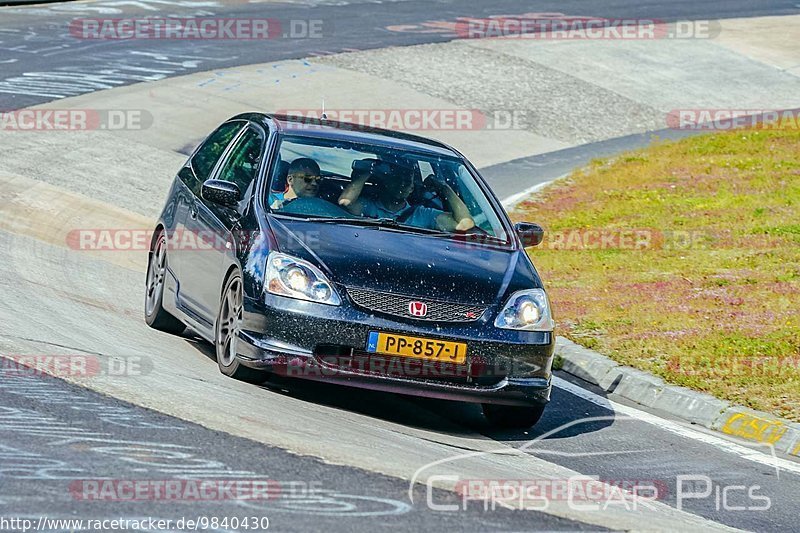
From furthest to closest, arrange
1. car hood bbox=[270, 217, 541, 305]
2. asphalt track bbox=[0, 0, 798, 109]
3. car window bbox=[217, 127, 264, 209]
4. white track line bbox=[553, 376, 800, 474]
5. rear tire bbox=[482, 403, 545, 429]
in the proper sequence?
1. asphalt track bbox=[0, 0, 798, 109]
2. car window bbox=[217, 127, 264, 209]
3. rear tire bbox=[482, 403, 545, 429]
4. white track line bbox=[553, 376, 800, 474]
5. car hood bbox=[270, 217, 541, 305]

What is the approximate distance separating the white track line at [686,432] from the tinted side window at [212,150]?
3014 millimetres

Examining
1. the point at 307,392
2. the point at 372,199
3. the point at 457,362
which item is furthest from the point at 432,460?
the point at 372,199

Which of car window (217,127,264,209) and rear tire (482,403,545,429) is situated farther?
car window (217,127,264,209)

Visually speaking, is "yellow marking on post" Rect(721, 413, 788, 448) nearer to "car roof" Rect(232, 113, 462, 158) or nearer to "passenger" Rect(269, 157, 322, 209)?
"car roof" Rect(232, 113, 462, 158)

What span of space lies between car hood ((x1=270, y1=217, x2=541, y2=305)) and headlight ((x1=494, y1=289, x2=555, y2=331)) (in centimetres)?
7

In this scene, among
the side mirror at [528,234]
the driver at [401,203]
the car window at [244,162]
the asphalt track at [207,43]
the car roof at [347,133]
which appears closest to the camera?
the driver at [401,203]

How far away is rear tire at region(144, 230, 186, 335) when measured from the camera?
1047 centimetres

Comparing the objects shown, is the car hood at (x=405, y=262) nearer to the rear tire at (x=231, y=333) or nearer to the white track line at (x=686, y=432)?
the rear tire at (x=231, y=333)

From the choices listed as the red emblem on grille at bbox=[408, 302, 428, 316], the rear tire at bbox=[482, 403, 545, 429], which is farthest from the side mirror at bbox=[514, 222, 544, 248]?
the red emblem on grille at bbox=[408, 302, 428, 316]

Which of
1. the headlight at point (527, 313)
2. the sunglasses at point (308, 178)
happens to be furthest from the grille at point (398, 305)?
the sunglasses at point (308, 178)

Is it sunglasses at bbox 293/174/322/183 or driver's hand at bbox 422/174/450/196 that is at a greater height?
sunglasses at bbox 293/174/322/183

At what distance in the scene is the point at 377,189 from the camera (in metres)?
9.43

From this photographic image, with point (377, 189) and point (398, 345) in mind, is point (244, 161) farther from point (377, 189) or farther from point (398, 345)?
point (398, 345)

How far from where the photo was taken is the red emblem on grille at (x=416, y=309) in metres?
8.21
